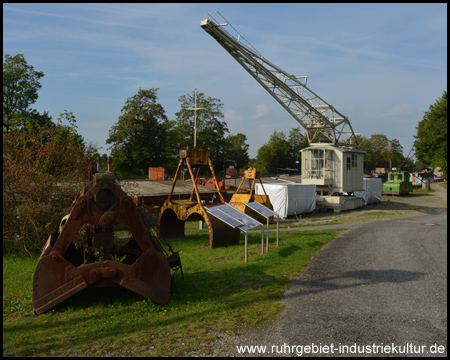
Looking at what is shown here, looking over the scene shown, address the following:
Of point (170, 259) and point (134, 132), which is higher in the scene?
point (134, 132)

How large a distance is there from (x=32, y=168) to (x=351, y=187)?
24647 millimetres

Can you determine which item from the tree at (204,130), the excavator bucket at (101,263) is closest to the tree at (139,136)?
the tree at (204,130)

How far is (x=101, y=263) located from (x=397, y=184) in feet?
141

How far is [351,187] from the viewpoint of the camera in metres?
32.2

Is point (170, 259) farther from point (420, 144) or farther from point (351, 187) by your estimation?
point (420, 144)

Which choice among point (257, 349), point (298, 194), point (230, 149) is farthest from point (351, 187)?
point (230, 149)

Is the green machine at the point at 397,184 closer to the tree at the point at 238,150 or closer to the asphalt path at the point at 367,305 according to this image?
the tree at the point at 238,150

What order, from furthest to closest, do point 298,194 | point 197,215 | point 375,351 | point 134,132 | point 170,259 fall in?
point 134,132 < point 298,194 < point 197,215 < point 170,259 < point 375,351

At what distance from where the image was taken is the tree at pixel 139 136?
5044 centimetres

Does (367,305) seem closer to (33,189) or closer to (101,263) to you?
(101,263)

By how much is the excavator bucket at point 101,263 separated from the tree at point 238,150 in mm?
56115

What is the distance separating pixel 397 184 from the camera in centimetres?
4481

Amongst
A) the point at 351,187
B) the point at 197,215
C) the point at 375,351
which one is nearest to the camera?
the point at 375,351

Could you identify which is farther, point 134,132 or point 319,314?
point 134,132
